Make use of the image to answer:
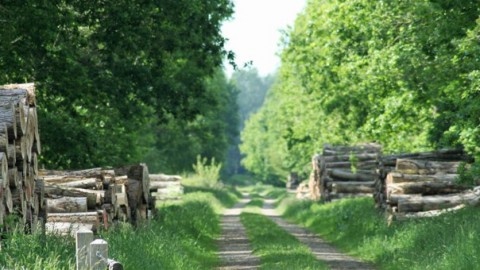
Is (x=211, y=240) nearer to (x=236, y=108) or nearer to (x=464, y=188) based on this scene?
(x=464, y=188)

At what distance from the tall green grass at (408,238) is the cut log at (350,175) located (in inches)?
326

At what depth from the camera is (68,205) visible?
17547 millimetres

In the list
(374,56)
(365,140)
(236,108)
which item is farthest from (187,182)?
(236,108)

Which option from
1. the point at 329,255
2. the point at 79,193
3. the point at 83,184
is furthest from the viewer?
the point at 329,255

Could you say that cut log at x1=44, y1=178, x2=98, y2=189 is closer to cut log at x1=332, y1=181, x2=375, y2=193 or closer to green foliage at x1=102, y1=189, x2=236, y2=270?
green foliage at x1=102, y1=189, x2=236, y2=270

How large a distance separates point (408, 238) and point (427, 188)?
14.2 feet

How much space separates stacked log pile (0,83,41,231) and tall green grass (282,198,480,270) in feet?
19.1

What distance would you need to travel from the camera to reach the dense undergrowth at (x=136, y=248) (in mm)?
10742

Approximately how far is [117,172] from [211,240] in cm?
501

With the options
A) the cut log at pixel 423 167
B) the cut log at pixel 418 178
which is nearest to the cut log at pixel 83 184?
the cut log at pixel 418 178

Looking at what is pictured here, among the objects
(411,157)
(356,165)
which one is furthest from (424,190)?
(356,165)

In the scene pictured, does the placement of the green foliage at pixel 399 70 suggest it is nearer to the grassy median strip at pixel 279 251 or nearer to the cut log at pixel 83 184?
the grassy median strip at pixel 279 251

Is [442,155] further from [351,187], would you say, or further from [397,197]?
[351,187]

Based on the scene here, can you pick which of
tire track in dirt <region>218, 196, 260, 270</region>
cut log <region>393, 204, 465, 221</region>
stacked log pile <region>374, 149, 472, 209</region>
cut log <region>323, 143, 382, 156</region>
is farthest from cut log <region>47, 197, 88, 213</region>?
cut log <region>323, 143, 382, 156</region>
